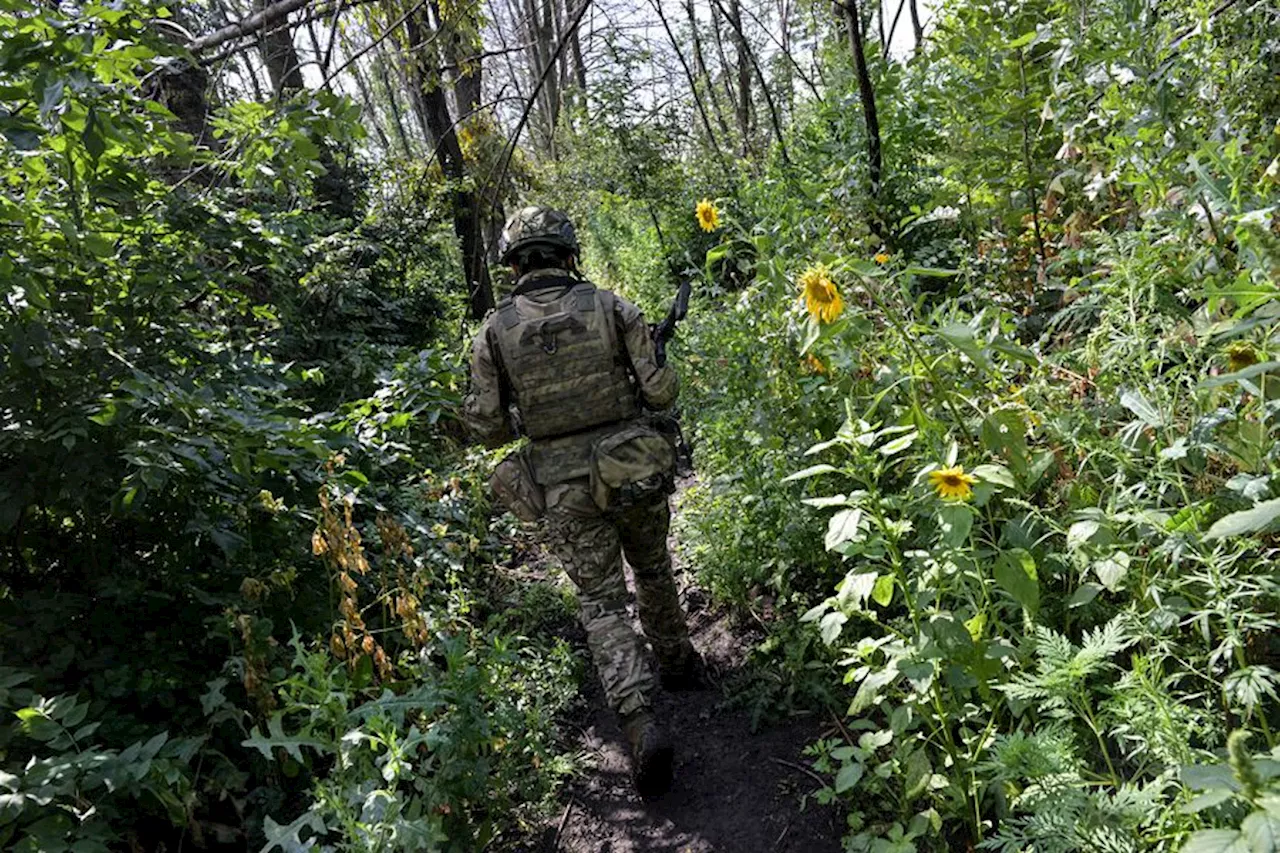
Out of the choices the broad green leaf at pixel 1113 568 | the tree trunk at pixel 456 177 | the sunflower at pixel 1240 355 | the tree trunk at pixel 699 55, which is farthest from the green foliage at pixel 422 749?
the tree trunk at pixel 699 55

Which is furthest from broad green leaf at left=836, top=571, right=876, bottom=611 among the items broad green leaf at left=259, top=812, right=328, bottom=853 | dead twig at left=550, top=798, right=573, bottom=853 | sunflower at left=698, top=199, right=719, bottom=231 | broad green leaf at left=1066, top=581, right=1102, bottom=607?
sunflower at left=698, top=199, right=719, bottom=231

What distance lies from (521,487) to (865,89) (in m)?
2.47

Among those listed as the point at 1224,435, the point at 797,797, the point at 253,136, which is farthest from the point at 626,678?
the point at 253,136

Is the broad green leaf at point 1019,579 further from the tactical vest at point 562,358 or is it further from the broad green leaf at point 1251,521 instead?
the tactical vest at point 562,358

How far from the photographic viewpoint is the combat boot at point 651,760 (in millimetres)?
2605

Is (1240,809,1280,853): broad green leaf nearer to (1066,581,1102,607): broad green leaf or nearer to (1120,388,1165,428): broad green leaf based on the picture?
(1066,581,1102,607): broad green leaf

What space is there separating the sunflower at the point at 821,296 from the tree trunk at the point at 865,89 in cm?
190

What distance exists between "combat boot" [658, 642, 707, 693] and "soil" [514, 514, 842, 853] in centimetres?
5

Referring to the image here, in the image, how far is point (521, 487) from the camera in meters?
3.14

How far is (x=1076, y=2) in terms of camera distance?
2963 millimetres

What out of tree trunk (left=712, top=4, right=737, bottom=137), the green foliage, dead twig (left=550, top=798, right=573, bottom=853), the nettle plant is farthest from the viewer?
tree trunk (left=712, top=4, right=737, bottom=137)

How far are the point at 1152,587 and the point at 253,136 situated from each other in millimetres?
2879

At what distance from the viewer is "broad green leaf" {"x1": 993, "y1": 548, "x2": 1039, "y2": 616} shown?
5.40 feet

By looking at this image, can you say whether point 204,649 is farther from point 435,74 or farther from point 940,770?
point 435,74
